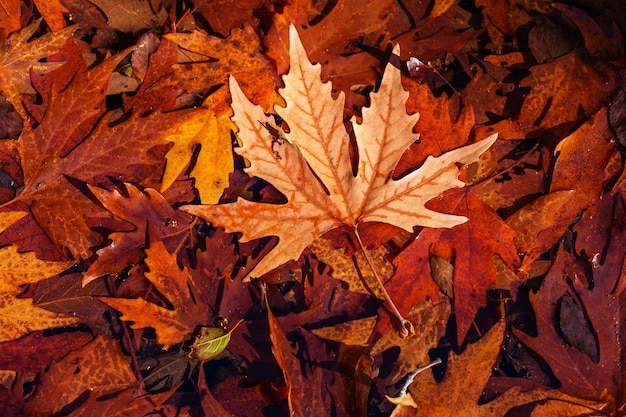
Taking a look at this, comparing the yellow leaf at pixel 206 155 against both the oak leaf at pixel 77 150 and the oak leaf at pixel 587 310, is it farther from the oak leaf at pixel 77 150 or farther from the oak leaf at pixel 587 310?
the oak leaf at pixel 587 310

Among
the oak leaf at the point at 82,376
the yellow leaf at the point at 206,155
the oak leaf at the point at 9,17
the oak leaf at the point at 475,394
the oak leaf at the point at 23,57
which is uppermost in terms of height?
the oak leaf at the point at 9,17

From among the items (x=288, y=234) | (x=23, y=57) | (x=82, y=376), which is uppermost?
(x=23, y=57)

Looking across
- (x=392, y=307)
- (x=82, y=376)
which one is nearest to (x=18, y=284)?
(x=82, y=376)

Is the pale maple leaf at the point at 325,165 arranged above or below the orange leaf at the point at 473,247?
above

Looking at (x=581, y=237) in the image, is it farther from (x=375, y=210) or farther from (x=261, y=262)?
(x=261, y=262)

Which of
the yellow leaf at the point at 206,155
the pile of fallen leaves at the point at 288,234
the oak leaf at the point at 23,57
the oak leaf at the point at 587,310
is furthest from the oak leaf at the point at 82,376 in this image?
the oak leaf at the point at 587,310

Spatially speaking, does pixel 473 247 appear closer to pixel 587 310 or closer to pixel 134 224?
pixel 587 310

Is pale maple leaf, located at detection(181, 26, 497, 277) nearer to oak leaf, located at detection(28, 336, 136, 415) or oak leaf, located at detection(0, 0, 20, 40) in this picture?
oak leaf, located at detection(28, 336, 136, 415)

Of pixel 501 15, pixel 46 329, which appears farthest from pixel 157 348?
pixel 501 15
